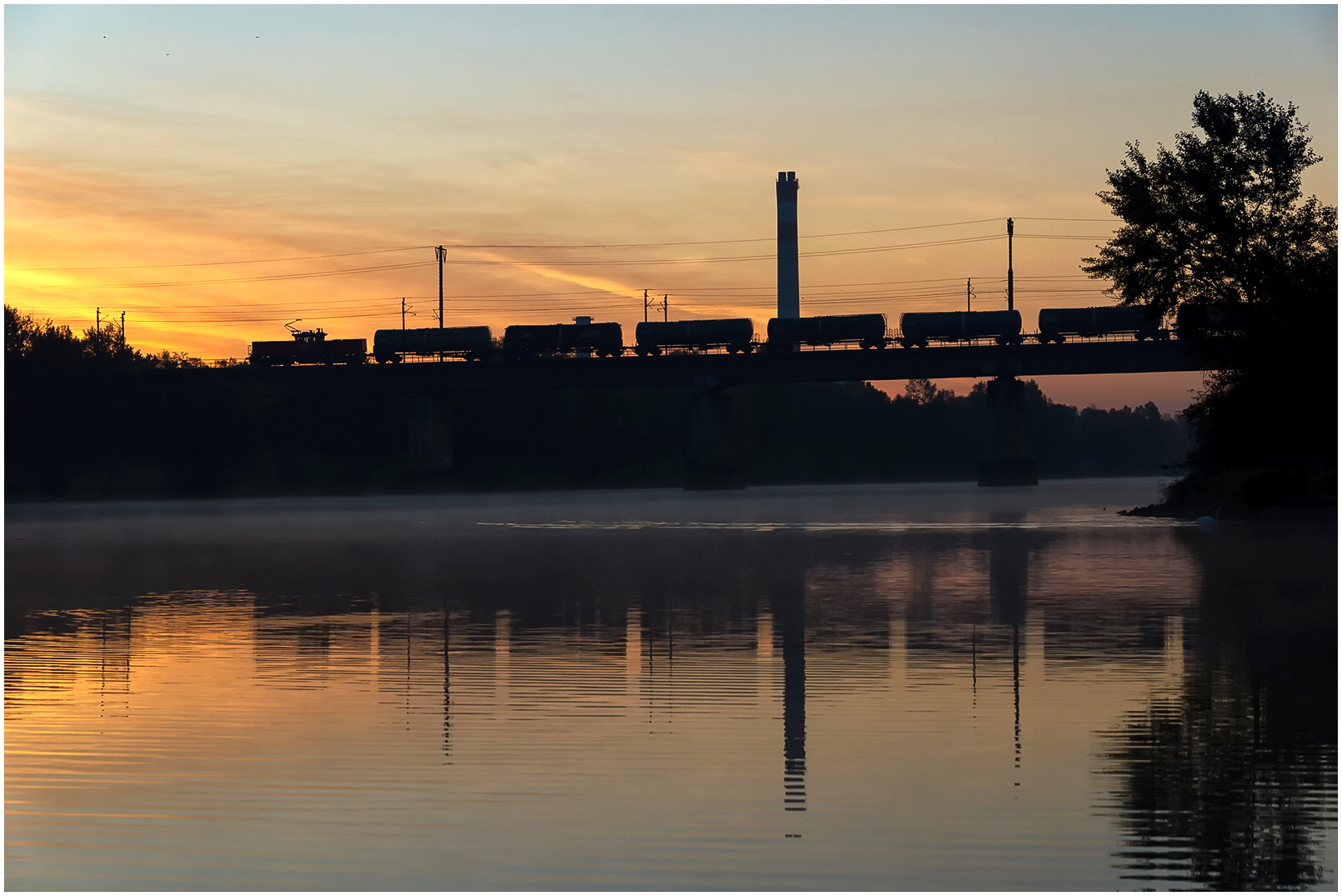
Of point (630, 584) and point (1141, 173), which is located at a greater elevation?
point (1141, 173)

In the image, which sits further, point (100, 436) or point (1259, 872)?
point (100, 436)

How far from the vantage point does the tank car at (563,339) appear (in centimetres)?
12219

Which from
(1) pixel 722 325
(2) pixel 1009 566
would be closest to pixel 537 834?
(2) pixel 1009 566

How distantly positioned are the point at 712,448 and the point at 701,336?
9.11 metres

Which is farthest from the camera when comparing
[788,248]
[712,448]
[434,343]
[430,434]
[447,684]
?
[788,248]

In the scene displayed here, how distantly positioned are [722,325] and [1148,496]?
4011 cm

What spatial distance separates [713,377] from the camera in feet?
396

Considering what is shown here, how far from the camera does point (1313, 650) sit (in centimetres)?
1611

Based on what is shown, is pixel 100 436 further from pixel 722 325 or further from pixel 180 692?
pixel 180 692

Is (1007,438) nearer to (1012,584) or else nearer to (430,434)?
(430,434)

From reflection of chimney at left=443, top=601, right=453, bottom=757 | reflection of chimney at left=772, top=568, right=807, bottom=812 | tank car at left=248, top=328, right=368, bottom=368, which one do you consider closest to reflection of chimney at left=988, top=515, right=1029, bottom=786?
reflection of chimney at left=772, top=568, right=807, bottom=812

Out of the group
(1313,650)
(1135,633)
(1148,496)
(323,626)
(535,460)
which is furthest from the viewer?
(535,460)

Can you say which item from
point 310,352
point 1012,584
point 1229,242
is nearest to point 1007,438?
point 310,352

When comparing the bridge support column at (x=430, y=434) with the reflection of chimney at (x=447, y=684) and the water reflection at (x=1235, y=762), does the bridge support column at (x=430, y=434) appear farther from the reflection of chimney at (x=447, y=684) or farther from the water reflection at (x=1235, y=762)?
the water reflection at (x=1235, y=762)
